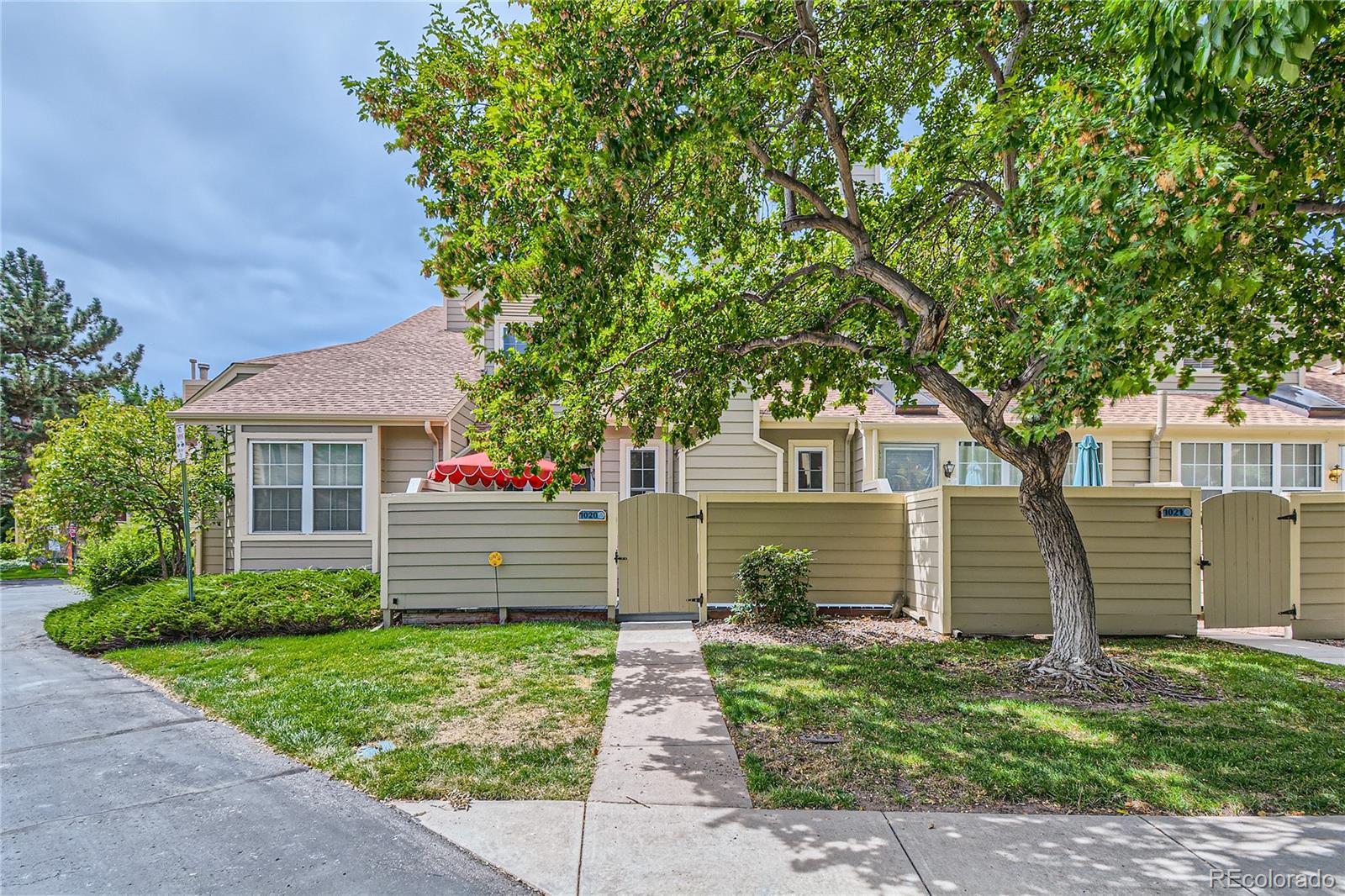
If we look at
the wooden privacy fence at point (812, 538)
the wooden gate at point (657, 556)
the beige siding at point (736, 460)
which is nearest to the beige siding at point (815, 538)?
the wooden privacy fence at point (812, 538)

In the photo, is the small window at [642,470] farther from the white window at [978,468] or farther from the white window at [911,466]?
the white window at [978,468]

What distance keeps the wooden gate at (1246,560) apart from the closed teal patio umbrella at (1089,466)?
1438 mm

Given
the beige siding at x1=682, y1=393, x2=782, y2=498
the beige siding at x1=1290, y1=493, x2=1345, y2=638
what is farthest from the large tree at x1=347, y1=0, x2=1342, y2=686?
the beige siding at x1=1290, y1=493, x2=1345, y2=638

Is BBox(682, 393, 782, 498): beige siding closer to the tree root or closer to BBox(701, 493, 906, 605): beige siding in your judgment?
BBox(701, 493, 906, 605): beige siding

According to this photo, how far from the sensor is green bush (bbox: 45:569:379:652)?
816 centimetres

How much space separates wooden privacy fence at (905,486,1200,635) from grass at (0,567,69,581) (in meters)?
25.9

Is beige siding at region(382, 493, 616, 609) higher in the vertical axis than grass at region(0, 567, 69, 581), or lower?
higher

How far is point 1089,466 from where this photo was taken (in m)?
9.62

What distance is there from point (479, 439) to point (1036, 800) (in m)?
5.60

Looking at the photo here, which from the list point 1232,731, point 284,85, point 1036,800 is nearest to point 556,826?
point 1036,800

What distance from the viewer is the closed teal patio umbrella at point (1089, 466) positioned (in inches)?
376

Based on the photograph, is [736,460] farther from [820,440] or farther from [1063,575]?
[1063,575]

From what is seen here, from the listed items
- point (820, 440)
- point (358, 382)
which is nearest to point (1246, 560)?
point (820, 440)

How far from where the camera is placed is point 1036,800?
367 centimetres
